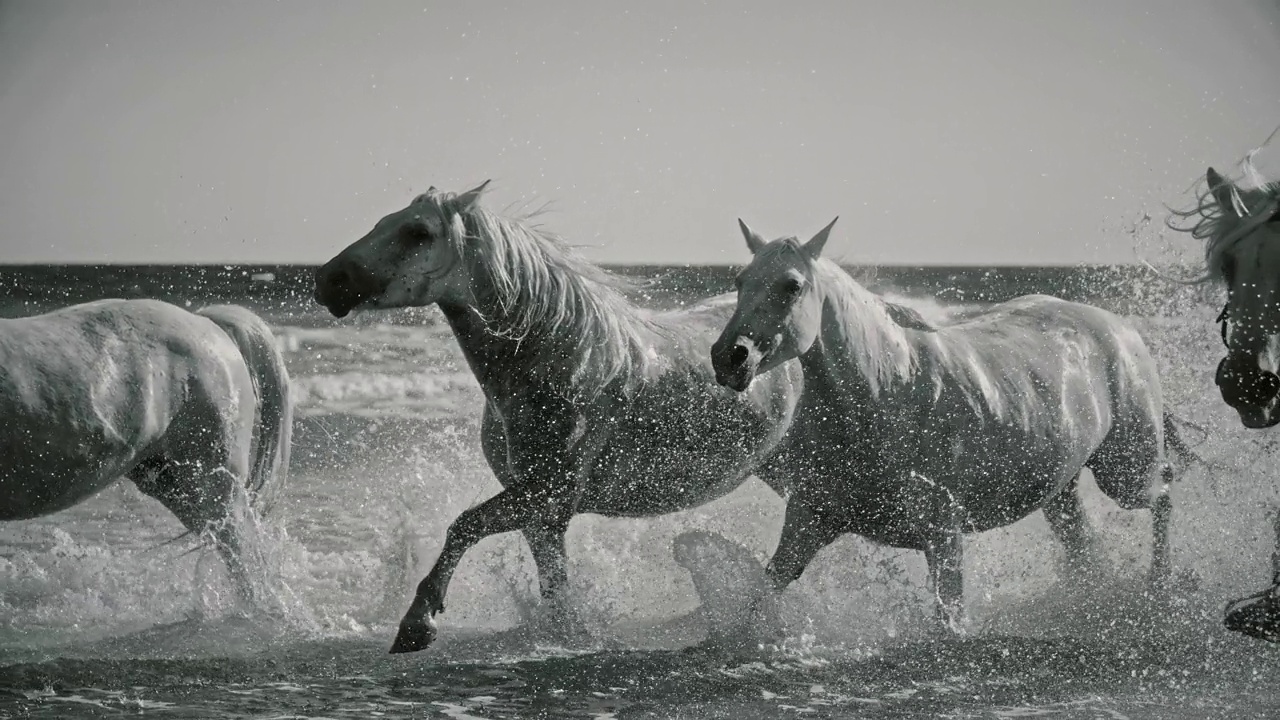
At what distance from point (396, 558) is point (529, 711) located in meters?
2.38

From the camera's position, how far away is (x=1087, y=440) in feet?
19.6

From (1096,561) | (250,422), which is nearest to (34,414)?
(250,422)

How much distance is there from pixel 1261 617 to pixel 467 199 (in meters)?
2.75

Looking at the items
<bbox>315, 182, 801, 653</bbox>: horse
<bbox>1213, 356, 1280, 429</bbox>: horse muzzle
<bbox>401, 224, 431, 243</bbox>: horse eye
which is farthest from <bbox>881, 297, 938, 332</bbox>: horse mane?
<bbox>1213, 356, 1280, 429</bbox>: horse muzzle

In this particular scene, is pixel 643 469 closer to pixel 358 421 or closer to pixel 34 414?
pixel 34 414

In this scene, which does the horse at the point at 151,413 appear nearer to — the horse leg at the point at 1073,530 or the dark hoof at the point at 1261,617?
the horse leg at the point at 1073,530

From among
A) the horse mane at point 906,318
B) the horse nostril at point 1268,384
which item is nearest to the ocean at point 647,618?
the horse mane at point 906,318

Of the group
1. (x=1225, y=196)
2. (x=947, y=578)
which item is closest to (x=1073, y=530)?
(x=947, y=578)

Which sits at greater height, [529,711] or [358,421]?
[358,421]

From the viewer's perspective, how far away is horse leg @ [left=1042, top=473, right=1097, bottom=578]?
6691mm

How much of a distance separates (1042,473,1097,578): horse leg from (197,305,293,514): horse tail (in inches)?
132

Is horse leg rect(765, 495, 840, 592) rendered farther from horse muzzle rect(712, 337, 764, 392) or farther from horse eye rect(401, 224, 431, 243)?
horse eye rect(401, 224, 431, 243)

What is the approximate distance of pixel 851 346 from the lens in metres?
5.19

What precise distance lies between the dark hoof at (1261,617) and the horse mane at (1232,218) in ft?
2.73
